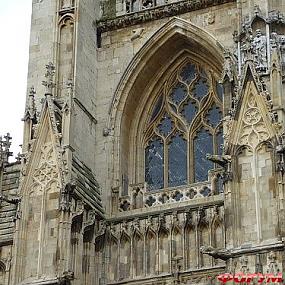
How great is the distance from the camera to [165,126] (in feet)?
65.3

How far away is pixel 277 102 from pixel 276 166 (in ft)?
A: 4.04

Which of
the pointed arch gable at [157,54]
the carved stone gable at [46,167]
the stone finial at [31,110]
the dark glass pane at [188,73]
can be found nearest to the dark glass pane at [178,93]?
the dark glass pane at [188,73]

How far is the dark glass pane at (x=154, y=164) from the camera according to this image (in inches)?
763

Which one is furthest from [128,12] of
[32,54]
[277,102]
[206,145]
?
[277,102]

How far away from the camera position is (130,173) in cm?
1956

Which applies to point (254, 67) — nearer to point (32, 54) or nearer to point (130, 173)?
point (130, 173)

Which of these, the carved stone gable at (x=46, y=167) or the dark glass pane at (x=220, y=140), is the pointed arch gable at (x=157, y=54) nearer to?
the dark glass pane at (x=220, y=140)

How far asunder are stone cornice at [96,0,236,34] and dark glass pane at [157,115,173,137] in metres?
2.11

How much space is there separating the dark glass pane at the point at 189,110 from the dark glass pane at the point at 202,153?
0.40 meters

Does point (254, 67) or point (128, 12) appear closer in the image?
point (254, 67)

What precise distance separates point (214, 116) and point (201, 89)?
72 centimetres

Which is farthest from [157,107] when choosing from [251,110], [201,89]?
[251,110]

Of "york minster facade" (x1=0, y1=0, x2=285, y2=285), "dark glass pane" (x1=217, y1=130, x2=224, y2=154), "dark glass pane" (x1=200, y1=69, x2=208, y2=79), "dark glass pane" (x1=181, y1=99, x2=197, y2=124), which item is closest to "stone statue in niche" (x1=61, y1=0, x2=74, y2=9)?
"york minster facade" (x1=0, y1=0, x2=285, y2=285)

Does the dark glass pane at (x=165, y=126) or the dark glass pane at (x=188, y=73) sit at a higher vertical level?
the dark glass pane at (x=188, y=73)
